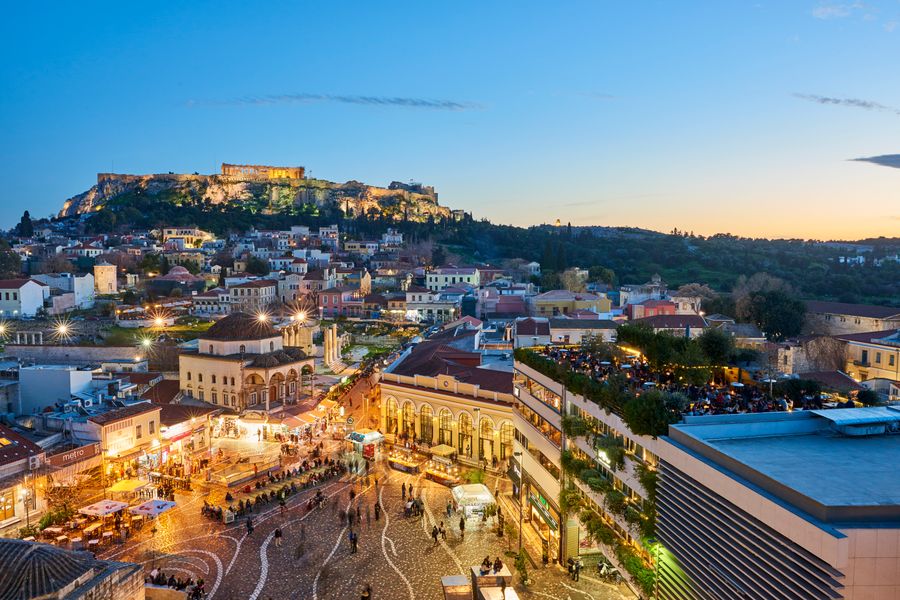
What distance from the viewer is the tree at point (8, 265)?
2911 inches

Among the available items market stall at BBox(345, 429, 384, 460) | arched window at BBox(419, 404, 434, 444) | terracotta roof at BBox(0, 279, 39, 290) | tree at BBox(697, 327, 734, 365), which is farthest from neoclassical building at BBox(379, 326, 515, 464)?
terracotta roof at BBox(0, 279, 39, 290)

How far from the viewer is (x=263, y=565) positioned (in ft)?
63.9

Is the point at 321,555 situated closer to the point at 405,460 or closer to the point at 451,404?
the point at 405,460

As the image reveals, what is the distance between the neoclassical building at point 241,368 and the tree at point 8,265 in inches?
1915

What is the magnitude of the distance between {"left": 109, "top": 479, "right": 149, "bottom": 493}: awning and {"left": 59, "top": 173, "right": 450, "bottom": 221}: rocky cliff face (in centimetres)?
11941

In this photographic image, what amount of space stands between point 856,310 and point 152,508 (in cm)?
5896

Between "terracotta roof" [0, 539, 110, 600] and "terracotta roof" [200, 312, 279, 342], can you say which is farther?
"terracotta roof" [200, 312, 279, 342]

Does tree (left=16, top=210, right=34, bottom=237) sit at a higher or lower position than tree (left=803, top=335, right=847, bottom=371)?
higher

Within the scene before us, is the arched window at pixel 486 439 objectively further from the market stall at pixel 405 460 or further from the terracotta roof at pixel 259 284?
the terracotta roof at pixel 259 284

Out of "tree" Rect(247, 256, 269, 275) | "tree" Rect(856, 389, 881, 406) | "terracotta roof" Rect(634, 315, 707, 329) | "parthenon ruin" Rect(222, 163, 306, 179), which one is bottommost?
"terracotta roof" Rect(634, 315, 707, 329)

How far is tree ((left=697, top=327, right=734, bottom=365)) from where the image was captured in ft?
66.1

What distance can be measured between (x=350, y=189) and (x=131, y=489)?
132m

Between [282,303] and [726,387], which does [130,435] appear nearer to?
[726,387]

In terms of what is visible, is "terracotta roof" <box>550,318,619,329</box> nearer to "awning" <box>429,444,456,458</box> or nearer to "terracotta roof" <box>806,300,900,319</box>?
"awning" <box>429,444,456,458</box>
